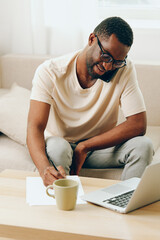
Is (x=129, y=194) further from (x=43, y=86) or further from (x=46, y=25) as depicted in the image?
(x=46, y=25)

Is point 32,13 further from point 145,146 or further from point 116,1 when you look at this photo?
point 145,146

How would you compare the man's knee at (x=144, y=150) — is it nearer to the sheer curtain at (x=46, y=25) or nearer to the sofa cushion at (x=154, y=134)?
the sofa cushion at (x=154, y=134)

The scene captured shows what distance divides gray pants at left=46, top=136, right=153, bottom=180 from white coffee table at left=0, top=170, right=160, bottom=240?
0.44m

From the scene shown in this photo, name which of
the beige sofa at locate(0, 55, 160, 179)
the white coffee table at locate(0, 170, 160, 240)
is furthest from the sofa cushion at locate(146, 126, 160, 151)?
the white coffee table at locate(0, 170, 160, 240)

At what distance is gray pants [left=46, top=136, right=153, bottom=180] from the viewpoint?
173 cm

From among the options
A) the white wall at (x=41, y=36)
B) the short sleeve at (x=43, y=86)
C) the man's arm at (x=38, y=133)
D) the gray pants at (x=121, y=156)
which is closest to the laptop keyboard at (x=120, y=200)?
the man's arm at (x=38, y=133)

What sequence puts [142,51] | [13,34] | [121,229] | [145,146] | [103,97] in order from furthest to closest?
[13,34] < [142,51] < [103,97] < [145,146] < [121,229]

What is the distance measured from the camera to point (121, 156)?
1.85 metres

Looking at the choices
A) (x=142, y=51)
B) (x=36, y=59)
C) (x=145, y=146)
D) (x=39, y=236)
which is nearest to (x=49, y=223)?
(x=39, y=236)

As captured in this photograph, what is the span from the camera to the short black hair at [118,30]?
172 cm

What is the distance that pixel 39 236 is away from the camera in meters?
1.12

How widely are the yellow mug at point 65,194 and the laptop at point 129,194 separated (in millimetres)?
87

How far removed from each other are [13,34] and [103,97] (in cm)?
139

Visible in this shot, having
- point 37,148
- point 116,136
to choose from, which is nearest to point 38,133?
point 37,148
